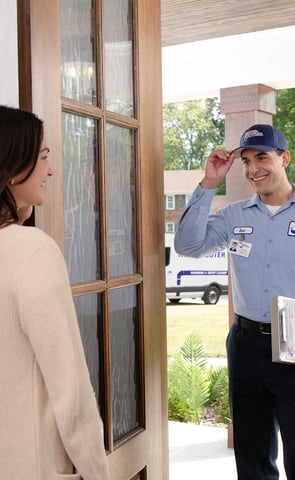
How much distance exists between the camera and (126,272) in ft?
6.64

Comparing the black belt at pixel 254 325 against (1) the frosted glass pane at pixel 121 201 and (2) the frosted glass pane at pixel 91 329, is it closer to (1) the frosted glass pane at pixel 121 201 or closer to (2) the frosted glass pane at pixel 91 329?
(1) the frosted glass pane at pixel 121 201

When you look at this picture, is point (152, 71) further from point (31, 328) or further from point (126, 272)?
point (31, 328)

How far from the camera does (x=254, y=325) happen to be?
2.50 m

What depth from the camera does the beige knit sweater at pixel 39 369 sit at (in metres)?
1.12

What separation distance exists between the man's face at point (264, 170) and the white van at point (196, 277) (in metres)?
12.3

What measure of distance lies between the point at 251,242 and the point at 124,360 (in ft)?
2.73

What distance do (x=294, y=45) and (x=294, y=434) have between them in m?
2.23

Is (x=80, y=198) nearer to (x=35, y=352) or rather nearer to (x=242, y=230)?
(x=35, y=352)

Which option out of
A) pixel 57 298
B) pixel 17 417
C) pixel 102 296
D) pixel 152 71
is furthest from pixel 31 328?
pixel 152 71

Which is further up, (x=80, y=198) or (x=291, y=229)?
(x=80, y=198)

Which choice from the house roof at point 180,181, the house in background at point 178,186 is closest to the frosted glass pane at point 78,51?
the house in background at point 178,186

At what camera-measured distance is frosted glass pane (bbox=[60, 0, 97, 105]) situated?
5.69 ft

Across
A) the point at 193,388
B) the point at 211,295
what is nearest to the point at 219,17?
the point at 193,388

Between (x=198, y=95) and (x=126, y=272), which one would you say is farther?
(x=198, y=95)
